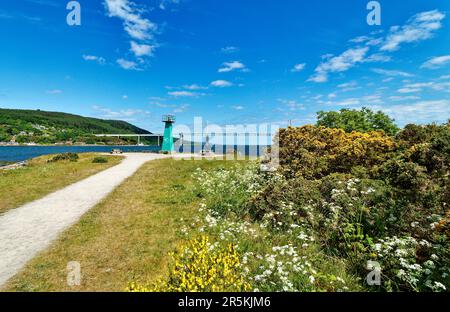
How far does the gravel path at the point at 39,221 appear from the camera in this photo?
7527 millimetres

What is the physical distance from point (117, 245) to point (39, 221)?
15.1ft

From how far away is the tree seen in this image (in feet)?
70.2

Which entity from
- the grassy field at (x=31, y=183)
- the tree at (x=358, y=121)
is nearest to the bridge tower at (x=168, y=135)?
the grassy field at (x=31, y=183)

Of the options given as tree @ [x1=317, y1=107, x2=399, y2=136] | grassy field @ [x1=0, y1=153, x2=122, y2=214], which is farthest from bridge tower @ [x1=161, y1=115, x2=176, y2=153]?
tree @ [x1=317, y1=107, x2=399, y2=136]

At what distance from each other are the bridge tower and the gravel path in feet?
82.3

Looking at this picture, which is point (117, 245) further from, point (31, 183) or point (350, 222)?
point (31, 183)

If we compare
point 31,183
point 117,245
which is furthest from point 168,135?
point 117,245

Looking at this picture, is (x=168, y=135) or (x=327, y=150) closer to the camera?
(x=327, y=150)

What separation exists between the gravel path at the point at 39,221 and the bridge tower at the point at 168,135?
82.3 feet

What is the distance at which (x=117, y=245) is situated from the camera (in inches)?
331
